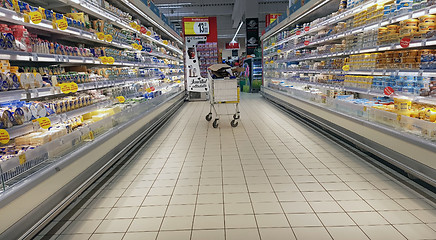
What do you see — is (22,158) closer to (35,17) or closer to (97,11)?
(35,17)

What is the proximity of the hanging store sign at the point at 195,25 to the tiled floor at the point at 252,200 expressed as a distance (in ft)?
32.5

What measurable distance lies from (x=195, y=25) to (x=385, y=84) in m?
10.9

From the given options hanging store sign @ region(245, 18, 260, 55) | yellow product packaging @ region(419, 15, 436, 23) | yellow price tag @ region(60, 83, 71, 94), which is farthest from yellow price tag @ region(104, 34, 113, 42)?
hanging store sign @ region(245, 18, 260, 55)

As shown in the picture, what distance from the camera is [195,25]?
45.2ft

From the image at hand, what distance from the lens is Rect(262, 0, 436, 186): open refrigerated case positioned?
3244mm

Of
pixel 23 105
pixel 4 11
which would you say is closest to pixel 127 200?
pixel 23 105

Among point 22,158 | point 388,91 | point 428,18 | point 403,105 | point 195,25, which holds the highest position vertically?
point 195,25

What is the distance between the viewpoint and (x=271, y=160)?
4.39 metres

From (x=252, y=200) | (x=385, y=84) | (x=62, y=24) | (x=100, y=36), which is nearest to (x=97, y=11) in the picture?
(x=100, y=36)

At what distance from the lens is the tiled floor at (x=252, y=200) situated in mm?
2480

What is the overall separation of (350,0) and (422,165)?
356cm

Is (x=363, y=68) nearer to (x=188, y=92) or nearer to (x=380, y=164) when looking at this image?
(x=380, y=164)

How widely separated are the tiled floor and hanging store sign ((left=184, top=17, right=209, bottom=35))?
9.91 m

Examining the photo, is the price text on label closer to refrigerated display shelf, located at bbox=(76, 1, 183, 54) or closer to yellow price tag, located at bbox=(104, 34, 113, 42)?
refrigerated display shelf, located at bbox=(76, 1, 183, 54)
